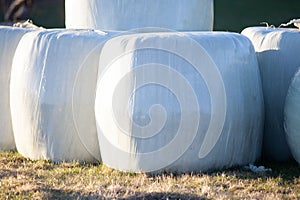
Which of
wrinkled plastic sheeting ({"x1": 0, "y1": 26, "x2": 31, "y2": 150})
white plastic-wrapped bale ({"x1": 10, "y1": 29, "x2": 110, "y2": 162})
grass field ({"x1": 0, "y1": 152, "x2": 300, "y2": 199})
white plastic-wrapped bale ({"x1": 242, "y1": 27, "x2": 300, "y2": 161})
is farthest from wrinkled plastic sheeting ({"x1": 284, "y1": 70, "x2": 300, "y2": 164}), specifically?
wrinkled plastic sheeting ({"x1": 0, "y1": 26, "x2": 31, "y2": 150})

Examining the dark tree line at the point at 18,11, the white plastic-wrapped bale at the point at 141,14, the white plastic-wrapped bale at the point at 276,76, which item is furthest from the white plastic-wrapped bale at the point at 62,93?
the dark tree line at the point at 18,11

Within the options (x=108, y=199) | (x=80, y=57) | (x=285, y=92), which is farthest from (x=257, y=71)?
(x=108, y=199)

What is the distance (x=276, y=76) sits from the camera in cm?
500

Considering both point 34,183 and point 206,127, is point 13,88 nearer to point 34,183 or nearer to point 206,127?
point 34,183

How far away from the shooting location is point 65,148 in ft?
15.8

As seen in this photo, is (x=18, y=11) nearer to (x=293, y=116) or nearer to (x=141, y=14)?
(x=141, y=14)

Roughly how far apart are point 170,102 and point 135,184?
581 millimetres

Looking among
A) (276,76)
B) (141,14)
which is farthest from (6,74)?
(276,76)

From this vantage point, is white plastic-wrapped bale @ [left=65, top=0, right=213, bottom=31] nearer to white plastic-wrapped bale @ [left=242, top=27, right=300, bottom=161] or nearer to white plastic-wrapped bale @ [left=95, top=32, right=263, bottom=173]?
white plastic-wrapped bale @ [left=242, top=27, right=300, bottom=161]

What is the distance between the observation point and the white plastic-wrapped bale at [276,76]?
16.3ft

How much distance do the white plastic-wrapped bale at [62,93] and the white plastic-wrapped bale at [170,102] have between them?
214 millimetres

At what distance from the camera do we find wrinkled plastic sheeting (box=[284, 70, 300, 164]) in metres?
4.43

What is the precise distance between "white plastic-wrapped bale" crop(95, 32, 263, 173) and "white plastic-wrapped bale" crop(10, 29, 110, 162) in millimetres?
214

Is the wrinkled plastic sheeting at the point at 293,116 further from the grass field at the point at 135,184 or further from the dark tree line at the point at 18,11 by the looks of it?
the dark tree line at the point at 18,11
